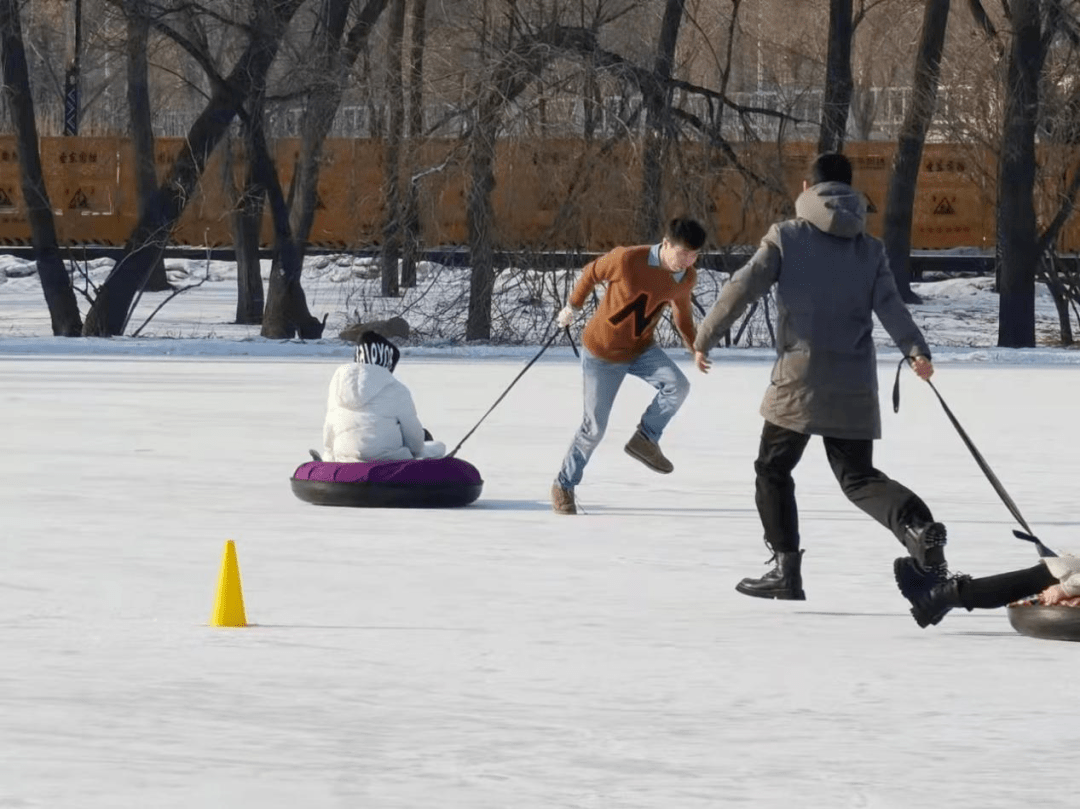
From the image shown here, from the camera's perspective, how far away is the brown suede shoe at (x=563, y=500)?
11.9 metres

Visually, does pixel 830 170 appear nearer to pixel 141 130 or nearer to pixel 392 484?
pixel 392 484

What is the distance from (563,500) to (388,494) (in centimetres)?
88

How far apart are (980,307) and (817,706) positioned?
3660cm

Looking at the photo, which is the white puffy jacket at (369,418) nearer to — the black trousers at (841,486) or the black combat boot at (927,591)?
the black trousers at (841,486)

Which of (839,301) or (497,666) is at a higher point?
(839,301)

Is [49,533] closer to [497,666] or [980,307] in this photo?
[497,666]

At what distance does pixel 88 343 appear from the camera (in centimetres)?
2830

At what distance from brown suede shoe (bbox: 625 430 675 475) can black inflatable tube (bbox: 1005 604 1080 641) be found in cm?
430

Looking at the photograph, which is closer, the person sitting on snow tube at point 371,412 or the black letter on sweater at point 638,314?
the black letter on sweater at point 638,314

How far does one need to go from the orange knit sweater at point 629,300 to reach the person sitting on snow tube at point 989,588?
3412 millimetres

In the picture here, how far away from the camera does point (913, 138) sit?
3159 centimetres

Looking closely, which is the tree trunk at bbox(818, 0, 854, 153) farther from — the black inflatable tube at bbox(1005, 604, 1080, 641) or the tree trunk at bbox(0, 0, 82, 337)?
the black inflatable tube at bbox(1005, 604, 1080, 641)

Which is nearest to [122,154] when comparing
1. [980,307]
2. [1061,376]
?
[980,307]

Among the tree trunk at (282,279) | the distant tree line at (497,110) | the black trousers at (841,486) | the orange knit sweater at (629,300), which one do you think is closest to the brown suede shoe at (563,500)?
the orange knit sweater at (629,300)
